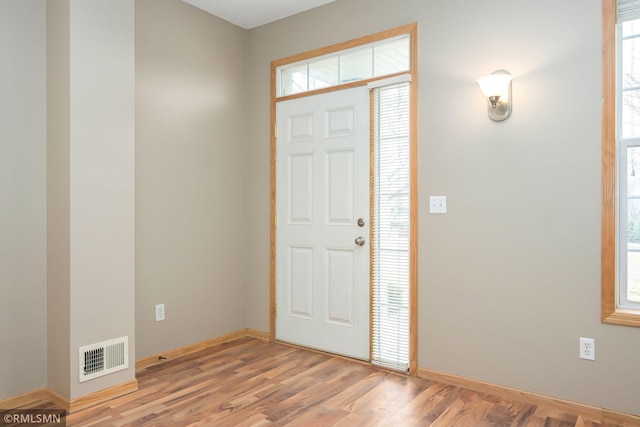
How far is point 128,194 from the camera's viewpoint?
2.71 m

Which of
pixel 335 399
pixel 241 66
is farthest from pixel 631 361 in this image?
pixel 241 66

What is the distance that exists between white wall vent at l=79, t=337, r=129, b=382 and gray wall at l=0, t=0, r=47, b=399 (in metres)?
0.35

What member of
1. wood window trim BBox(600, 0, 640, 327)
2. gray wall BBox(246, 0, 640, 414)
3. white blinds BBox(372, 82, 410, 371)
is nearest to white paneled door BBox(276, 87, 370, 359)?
white blinds BBox(372, 82, 410, 371)

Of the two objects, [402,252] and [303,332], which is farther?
[303,332]

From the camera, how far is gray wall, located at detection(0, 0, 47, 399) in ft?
8.23

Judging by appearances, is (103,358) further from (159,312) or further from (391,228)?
(391,228)

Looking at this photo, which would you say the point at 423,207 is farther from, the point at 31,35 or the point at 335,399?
the point at 31,35

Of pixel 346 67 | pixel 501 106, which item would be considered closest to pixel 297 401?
pixel 501 106

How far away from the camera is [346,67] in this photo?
338 centimetres

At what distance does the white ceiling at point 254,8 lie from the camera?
134 inches

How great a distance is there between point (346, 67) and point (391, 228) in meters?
1.30

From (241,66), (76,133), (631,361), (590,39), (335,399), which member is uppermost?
(241,66)

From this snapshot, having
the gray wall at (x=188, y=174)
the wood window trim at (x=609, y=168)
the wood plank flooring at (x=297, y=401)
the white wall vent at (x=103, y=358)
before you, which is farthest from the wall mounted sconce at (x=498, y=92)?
the white wall vent at (x=103, y=358)

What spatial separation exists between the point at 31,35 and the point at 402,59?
2.37 meters
